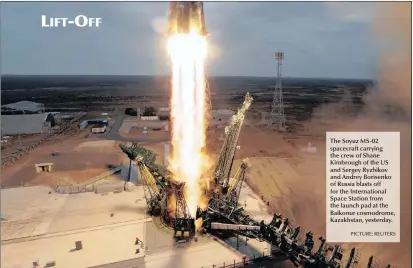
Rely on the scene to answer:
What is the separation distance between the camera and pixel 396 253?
21156mm

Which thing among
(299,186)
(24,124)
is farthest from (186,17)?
(24,124)

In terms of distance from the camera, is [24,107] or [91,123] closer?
[91,123]

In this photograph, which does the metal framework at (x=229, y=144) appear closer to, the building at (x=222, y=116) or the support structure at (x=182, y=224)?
the support structure at (x=182, y=224)

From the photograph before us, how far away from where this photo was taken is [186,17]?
73.3 feet

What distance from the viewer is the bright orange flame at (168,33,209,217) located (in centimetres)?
2417

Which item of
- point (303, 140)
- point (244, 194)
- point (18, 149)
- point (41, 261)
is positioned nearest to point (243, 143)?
point (303, 140)

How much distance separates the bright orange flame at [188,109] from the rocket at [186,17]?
22.8 inches

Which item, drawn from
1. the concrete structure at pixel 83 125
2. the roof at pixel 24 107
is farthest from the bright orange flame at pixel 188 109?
the roof at pixel 24 107

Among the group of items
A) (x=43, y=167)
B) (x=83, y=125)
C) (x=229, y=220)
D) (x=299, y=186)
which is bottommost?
(x=229, y=220)

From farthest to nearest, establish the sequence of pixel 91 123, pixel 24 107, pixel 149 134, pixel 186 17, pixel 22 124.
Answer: pixel 24 107 → pixel 91 123 → pixel 149 134 → pixel 22 124 → pixel 186 17

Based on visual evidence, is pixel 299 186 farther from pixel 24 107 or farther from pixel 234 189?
pixel 24 107

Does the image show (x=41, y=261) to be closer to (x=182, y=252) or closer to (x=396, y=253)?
(x=182, y=252)

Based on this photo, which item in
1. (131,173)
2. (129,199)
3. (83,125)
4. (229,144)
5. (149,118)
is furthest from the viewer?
(149,118)

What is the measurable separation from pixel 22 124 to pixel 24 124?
28 cm
